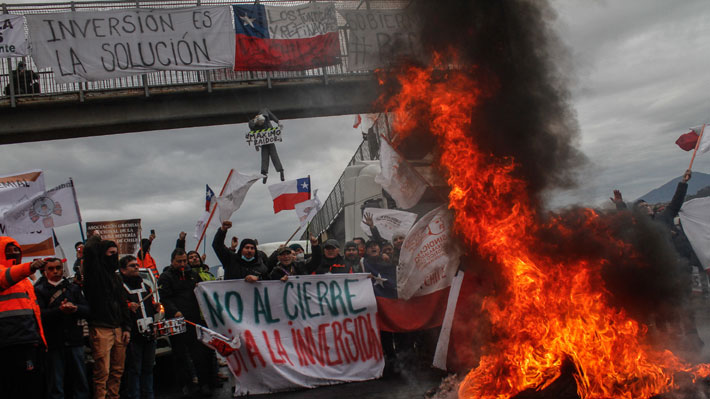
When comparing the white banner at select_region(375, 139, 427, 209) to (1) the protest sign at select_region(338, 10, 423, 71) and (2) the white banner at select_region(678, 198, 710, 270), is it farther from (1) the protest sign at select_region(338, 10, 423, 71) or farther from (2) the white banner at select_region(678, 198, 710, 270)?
(1) the protest sign at select_region(338, 10, 423, 71)

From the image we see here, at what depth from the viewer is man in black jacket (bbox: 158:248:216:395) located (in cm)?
700

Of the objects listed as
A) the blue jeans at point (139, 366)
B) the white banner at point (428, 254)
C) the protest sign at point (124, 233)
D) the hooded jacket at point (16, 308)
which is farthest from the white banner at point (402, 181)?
the protest sign at point (124, 233)

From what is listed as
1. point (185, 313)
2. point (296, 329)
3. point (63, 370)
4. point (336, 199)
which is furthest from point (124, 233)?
point (336, 199)

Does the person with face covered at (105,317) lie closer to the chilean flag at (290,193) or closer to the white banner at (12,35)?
the chilean flag at (290,193)

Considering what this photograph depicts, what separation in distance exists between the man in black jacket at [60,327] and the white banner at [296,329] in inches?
57.2

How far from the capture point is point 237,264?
7.25 m

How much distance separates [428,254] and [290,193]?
6415 millimetres

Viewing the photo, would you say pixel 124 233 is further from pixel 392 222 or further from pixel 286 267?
pixel 392 222

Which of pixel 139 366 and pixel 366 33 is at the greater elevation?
pixel 366 33

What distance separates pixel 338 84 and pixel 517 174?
10065 millimetres

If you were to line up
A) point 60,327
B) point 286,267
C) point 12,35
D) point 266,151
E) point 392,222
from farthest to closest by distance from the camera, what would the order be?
point 266,151
point 12,35
point 392,222
point 286,267
point 60,327

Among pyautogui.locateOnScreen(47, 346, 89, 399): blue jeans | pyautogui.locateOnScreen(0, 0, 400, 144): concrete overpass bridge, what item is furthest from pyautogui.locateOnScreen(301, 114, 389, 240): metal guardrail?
pyautogui.locateOnScreen(47, 346, 89, 399): blue jeans

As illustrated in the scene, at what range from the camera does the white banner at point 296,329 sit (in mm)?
6559

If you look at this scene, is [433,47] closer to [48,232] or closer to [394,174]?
[394,174]
